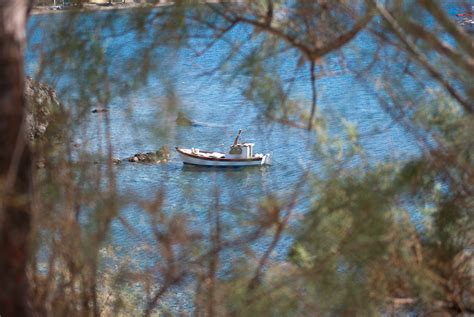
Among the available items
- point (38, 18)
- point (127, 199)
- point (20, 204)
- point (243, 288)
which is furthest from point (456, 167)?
point (38, 18)

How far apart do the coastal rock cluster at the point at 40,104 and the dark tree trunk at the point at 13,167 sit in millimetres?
1021

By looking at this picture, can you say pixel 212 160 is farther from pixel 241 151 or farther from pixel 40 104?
pixel 40 104

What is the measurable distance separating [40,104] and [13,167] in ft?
4.28

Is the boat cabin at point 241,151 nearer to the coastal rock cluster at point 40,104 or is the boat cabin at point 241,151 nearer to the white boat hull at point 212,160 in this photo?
the white boat hull at point 212,160

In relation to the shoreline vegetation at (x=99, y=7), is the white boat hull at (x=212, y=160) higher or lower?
lower

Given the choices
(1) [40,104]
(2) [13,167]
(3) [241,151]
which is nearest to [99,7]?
(1) [40,104]

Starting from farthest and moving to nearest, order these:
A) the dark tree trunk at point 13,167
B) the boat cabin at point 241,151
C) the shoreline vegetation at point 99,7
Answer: the boat cabin at point 241,151, the shoreline vegetation at point 99,7, the dark tree trunk at point 13,167

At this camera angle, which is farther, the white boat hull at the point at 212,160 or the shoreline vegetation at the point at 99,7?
the white boat hull at the point at 212,160

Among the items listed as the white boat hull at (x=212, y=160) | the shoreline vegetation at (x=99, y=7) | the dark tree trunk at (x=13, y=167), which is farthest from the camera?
the white boat hull at (x=212, y=160)

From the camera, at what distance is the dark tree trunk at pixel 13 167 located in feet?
8.07

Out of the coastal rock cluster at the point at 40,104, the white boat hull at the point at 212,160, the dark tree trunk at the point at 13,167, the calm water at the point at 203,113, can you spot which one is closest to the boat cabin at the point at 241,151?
the white boat hull at the point at 212,160

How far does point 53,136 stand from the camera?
146 inches

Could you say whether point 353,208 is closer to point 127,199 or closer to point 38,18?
point 127,199

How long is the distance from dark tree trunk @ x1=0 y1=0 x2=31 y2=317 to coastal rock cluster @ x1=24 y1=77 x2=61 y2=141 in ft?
3.35
